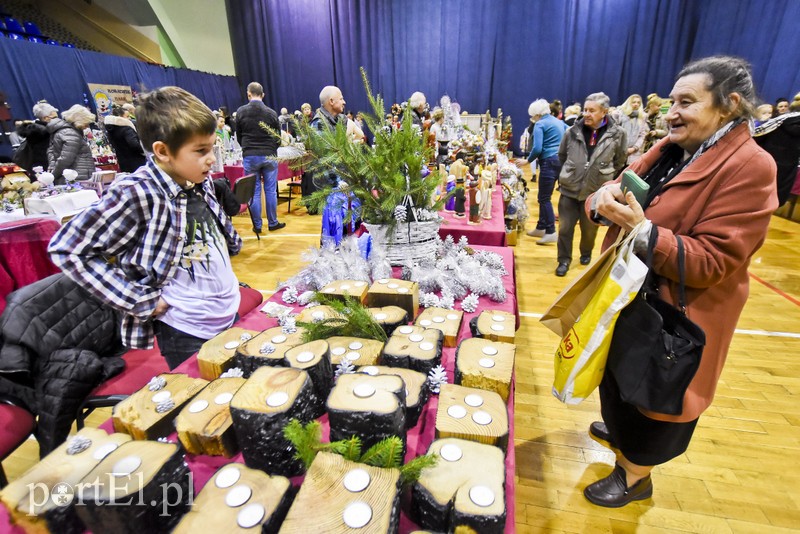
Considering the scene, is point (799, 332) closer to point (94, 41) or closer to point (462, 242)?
point (462, 242)

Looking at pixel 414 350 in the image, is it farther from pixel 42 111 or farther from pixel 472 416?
pixel 42 111

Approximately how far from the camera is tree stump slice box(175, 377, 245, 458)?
758 mm

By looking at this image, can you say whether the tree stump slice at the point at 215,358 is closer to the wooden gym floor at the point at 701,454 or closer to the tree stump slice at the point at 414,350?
the tree stump slice at the point at 414,350

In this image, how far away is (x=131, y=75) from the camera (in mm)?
9328

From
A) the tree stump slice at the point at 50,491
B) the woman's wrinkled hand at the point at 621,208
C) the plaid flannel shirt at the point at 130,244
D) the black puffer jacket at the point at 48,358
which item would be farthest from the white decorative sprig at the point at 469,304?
the black puffer jacket at the point at 48,358

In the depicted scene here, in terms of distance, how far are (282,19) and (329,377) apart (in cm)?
1348

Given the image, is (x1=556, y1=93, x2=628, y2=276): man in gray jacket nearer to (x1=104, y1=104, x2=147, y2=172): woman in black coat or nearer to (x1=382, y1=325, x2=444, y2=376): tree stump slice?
(x1=382, y1=325, x2=444, y2=376): tree stump slice

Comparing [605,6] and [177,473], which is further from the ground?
[605,6]

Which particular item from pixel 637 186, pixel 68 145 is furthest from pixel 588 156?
pixel 68 145

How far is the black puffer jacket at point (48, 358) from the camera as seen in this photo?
133 cm

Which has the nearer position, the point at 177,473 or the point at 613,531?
the point at 177,473

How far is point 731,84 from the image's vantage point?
1.02m

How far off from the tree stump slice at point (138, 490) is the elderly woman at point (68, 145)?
450 centimetres

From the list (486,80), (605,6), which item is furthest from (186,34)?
(605,6)
